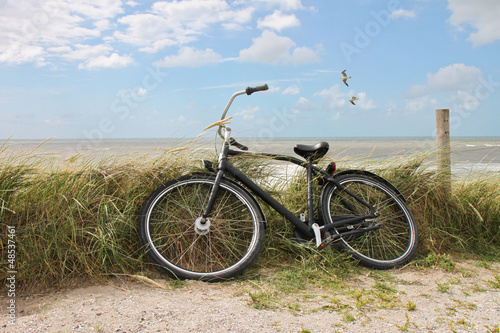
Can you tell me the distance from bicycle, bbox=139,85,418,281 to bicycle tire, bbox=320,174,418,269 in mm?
11

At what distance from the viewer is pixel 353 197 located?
4023 mm

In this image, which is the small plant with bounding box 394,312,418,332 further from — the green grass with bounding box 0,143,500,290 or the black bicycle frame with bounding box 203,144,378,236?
the black bicycle frame with bounding box 203,144,378,236

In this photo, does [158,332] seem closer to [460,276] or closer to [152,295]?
[152,295]

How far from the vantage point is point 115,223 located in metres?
3.32

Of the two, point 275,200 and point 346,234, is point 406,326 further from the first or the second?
point 275,200

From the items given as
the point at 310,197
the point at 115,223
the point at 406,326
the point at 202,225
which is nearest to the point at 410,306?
the point at 406,326

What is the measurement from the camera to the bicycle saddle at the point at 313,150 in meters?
3.73

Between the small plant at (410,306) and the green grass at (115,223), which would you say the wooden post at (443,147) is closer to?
the green grass at (115,223)

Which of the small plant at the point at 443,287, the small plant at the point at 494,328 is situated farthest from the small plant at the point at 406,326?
the small plant at the point at 443,287

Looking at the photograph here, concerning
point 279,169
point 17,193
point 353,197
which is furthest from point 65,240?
point 353,197

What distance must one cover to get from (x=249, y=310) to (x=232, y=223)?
40.4 inches

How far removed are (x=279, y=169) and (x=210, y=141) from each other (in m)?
0.84

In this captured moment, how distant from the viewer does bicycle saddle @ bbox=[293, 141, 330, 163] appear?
3732 mm

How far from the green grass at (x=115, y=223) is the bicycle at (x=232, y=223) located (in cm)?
17
